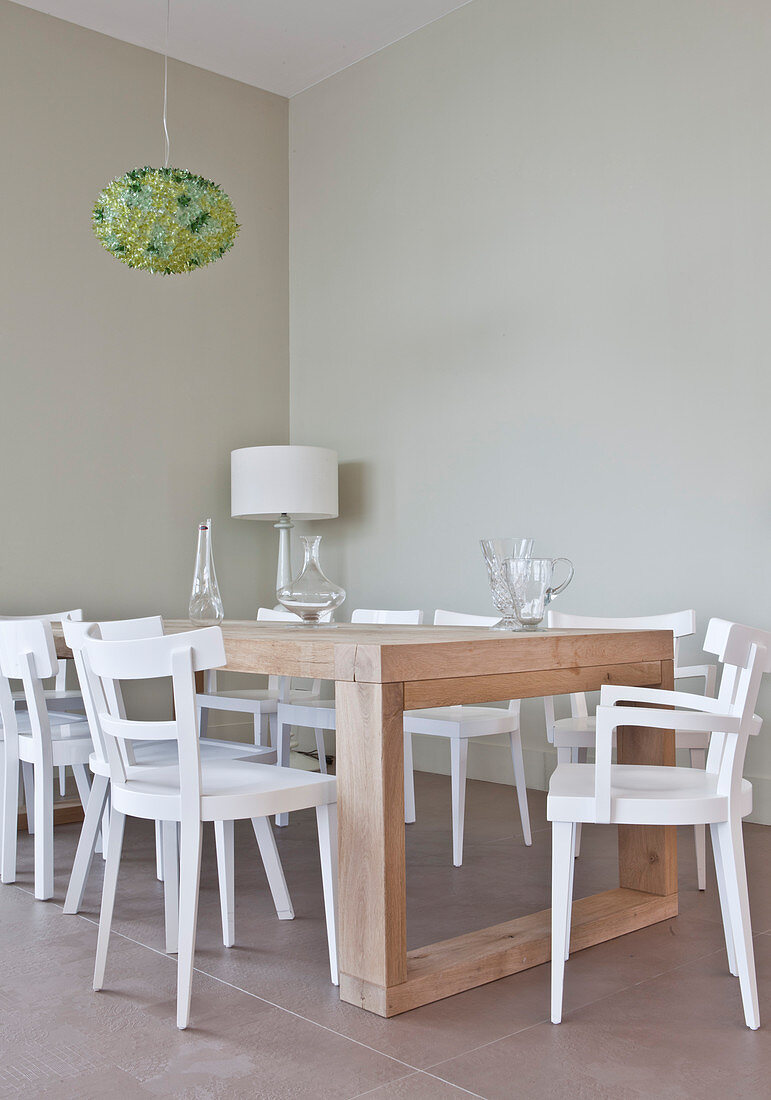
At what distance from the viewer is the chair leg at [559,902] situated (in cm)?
183

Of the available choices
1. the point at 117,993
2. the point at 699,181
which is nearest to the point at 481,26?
the point at 699,181

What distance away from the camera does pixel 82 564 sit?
15.3ft

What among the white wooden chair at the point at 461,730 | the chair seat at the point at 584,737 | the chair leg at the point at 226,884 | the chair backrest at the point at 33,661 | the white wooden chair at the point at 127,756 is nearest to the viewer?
the white wooden chair at the point at 127,756

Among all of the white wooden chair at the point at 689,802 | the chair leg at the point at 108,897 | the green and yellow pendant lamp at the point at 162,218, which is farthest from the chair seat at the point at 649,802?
the green and yellow pendant lamp at the point at 162,218

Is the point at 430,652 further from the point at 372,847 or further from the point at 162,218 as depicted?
the point at 162,218

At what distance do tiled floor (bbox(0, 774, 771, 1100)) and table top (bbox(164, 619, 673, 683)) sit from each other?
0.65 m

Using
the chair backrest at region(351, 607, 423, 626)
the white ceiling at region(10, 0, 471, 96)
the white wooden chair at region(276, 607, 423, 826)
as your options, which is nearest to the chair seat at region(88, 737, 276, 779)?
the white wooden chair at region(276, 607, 423, 826)

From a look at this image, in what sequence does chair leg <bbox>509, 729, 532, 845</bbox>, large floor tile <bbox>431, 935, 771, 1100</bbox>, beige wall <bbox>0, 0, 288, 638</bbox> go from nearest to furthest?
1. large floor tile <bbox>431, 935, 771, 1100</bbox>
2. chair leg <bbox>509, 729, 532, 845</bbox>
3. beige wall <bbox>0, 0, 288, 638</bbox>

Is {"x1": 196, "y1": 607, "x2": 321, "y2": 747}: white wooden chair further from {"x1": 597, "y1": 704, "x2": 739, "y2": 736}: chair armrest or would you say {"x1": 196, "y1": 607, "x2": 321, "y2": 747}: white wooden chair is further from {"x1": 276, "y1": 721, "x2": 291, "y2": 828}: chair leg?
{"x1": 597, "y1": 704, "x2": 739, "y2": 736}: chair armrest

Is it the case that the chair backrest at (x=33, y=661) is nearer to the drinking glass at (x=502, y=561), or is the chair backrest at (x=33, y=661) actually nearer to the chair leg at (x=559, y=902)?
the drinking glass at (x=502, y=561)

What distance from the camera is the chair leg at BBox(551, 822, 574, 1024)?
1828mm

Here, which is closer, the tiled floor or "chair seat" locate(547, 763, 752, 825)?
the tiled floor

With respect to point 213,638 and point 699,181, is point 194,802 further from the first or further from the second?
point 699,181

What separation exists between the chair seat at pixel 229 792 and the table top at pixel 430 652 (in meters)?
0.22
